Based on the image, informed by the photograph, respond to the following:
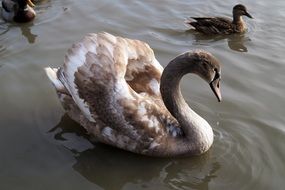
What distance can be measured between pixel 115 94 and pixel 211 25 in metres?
3.95

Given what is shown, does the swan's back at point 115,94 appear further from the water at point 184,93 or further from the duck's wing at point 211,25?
the duck's wing at point 211,25

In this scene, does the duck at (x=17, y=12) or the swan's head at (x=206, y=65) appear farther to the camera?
the duck at (x=17, y=12)

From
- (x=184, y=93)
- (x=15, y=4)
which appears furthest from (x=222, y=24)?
(x=15, y=4)

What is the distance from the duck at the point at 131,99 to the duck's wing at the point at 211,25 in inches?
128

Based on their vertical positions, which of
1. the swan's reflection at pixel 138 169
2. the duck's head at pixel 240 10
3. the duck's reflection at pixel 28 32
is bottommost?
the swan's reflection at pixel 138 169

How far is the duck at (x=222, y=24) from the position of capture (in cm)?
956

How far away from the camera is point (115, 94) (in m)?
6.07

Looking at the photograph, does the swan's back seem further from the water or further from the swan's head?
the swan's head

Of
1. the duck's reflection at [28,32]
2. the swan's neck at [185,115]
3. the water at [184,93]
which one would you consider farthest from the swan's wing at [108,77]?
the duck's reflection at [28,32]

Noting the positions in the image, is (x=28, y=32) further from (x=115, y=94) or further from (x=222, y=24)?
(x=115, y=94)

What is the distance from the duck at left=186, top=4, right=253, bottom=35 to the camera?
9.56m

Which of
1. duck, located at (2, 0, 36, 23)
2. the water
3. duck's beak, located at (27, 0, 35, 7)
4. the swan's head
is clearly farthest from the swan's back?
duck's beak, located at (27, 0, 35, 7)

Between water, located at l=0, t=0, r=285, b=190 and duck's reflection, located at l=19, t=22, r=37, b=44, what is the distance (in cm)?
2

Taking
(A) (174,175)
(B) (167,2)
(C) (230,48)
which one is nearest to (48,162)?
(A) (174,175)
